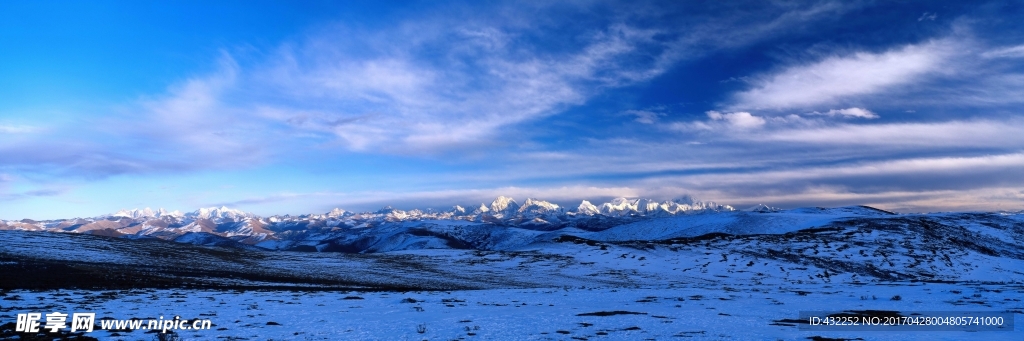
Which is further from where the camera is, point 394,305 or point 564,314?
point 394,305

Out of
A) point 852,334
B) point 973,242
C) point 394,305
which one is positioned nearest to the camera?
point 852,334

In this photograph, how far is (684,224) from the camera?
169 metres

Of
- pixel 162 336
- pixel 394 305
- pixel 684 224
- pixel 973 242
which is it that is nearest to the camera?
pixel 162 336

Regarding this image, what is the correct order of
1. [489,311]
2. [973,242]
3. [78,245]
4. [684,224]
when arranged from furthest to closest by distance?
[684,224] → [973,242] → [78,245] → [489,311]

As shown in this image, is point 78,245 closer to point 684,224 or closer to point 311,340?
point 311,340

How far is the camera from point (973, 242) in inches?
3706

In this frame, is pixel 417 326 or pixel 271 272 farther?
pixel 271 272

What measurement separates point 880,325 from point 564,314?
12976 millimetres

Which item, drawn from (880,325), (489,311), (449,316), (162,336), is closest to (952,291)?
(880,325)

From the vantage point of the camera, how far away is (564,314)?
2395 centimetres

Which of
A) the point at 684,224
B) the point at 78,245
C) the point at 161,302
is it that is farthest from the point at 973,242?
the point at 78,245

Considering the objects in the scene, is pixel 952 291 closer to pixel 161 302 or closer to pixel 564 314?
pixel 564 314

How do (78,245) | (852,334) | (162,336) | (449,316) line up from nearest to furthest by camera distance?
(162,336)
(852,334)
(449,316)
(78,245)

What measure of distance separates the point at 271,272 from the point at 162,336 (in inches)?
1489
